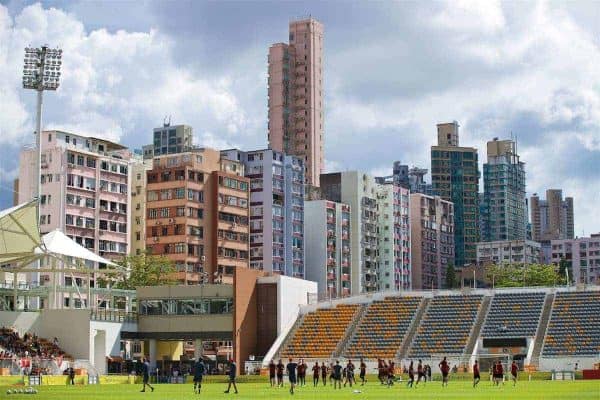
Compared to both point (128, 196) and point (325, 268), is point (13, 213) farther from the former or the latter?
point (325, 268)

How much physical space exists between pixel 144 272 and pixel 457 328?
2054 inches

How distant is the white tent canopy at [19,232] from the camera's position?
93188 mm

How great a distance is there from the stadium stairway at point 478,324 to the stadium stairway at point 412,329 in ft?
17.2

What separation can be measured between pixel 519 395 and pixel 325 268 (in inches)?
5462

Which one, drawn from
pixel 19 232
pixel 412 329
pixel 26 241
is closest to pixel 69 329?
pixel 26 241

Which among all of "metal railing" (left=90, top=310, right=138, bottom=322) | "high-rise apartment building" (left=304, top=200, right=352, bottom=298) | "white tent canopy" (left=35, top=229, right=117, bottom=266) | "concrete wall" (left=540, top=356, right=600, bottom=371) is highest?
"high-rise apartment building" (left=304, top=200, right=352, bottom=298)

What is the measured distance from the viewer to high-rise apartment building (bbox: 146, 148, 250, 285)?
166125mm

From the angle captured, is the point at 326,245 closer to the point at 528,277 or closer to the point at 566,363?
the point at 528,277

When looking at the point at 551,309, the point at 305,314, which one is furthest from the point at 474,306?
the point at 305,314

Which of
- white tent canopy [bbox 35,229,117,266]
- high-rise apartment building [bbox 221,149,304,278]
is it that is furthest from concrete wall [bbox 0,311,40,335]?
high-rise apartment building [bbox 221,149,304,278]

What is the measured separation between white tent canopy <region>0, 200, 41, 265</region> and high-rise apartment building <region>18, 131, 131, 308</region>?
171 feet

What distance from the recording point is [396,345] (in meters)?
101

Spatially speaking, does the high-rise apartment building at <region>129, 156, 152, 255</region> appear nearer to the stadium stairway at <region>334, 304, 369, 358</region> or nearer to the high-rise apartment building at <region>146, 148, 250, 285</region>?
the high-rise apartment building at <region>146, 148, 250, 285</region>

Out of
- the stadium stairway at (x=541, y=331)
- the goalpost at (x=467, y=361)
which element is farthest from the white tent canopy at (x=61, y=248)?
the stadium stairway at (x=541, y=331)
